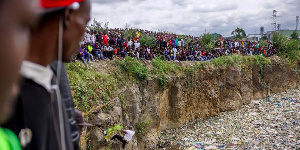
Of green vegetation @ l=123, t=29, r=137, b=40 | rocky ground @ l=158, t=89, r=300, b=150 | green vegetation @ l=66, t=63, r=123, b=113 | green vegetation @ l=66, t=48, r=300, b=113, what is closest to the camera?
green vegetation @ l=66, t=63, r=123, b=113

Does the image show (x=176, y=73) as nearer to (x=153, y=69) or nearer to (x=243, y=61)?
(x=153, y=69)

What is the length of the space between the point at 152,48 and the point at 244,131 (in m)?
7.21

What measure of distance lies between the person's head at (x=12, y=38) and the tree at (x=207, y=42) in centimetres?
1986

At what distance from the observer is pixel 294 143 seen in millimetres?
11969

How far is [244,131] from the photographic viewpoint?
14.1 meters

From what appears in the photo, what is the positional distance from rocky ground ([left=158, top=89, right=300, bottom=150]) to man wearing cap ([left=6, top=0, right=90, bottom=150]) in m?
10.6

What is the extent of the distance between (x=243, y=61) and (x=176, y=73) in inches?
320

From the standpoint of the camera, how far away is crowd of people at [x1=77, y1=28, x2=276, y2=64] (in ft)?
36.4

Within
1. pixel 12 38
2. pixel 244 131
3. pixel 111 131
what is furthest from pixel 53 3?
pixel 244 131

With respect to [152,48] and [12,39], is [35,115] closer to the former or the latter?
[12,39]

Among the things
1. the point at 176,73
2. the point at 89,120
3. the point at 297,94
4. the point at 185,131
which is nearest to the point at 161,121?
the point at 185,131

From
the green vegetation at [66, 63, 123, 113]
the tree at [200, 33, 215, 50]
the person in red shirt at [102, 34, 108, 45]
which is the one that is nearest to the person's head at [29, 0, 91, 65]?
the green vegetation at [66, 63, 123, 113]

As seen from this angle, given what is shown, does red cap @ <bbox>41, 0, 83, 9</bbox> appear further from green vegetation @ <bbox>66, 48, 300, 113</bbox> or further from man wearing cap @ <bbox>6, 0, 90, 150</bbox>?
green vegetation @ <bbox>66, 48, 300, 113</bbox>

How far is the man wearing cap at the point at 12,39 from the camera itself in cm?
64
